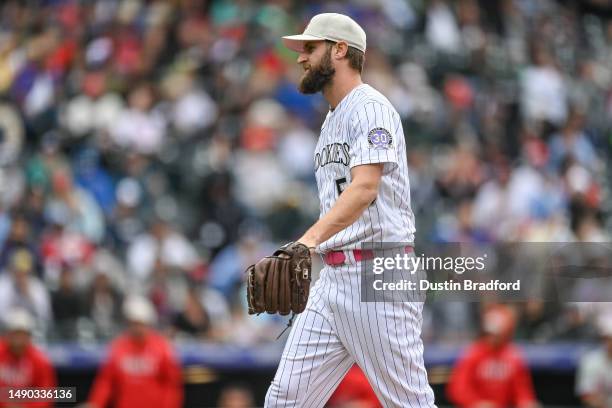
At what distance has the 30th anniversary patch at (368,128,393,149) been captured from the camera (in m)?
4.30

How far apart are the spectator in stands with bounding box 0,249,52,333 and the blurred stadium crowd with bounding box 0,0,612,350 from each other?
0.02 m

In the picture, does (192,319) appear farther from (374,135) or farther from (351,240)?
(374,135)

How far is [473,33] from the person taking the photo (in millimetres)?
12836

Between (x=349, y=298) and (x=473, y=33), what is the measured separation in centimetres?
887

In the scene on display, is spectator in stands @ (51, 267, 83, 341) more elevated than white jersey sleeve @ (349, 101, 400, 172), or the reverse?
spectator in stands @ (51, 267, 83, 341)

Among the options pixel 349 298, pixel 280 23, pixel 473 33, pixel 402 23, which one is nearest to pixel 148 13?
pixel 280 23

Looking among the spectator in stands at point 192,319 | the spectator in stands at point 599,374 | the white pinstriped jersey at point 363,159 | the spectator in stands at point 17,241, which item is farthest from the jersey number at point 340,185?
the spectator in stands at point 17,241

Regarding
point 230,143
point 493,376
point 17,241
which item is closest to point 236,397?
point 493,376

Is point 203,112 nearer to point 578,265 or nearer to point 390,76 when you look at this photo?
point 390,76

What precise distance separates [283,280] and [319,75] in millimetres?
865

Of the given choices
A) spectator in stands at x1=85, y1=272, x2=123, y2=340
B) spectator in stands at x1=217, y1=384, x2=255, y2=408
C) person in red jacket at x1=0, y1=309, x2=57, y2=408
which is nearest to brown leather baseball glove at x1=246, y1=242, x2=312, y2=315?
person in red jacket at x1=0, y1=309, x2=57, y2=408

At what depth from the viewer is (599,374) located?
27.1ft

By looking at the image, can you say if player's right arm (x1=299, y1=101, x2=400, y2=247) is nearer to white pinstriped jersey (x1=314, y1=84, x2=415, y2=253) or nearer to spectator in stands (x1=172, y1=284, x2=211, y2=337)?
white pinstriped jersey (x1=314, y1=84, x2=415, y2=253)

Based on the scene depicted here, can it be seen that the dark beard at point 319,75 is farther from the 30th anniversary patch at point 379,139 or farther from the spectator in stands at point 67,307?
the spectator in stands at point 67,307
